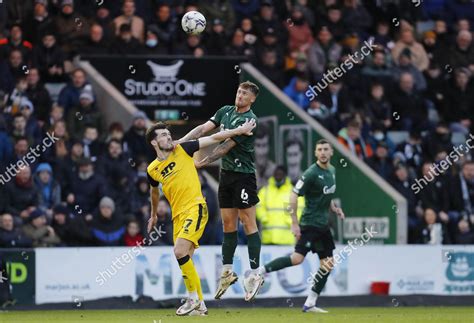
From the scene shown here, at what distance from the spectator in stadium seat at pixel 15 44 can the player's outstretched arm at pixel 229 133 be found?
8.78 m

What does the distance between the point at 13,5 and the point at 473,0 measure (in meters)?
10.4

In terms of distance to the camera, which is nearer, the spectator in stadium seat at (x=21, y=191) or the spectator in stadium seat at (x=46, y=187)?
the spectator in stadium seat at (x=21, y=191)

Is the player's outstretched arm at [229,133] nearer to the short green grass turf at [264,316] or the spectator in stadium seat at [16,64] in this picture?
the short green grass turf at [264,316]

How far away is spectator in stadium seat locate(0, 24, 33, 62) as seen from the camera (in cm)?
2508

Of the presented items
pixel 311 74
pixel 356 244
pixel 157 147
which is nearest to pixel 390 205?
pixel 356 244

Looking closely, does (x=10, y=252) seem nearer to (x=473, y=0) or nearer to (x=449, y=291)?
(x=449, y=291)

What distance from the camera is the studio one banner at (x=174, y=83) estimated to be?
25.9 meters

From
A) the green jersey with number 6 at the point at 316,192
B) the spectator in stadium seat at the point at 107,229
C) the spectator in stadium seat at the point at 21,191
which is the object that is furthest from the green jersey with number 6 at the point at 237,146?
the spectator in stadium seat at the point at 21,191

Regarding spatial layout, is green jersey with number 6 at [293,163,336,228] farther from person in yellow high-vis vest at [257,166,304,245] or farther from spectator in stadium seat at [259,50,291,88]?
spectator in stadium seat at [259,50,291,88]

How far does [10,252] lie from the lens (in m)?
22.1

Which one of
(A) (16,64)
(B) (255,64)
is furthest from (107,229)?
(B) (255,64)

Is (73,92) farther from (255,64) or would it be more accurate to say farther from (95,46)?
(255,64)

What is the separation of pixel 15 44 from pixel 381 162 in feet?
24.0

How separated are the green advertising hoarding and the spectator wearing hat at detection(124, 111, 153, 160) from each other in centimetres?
251
